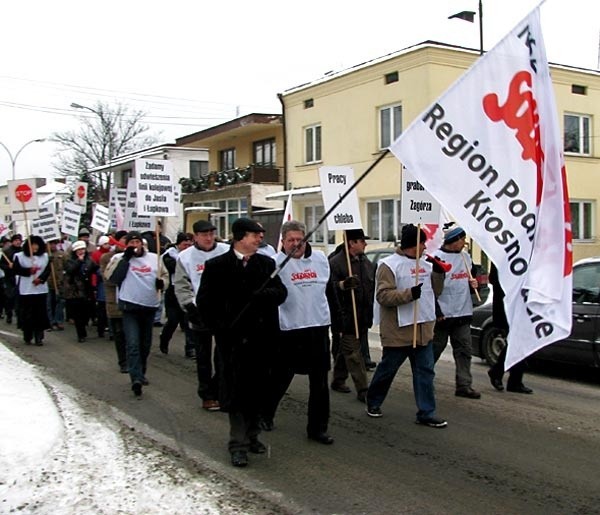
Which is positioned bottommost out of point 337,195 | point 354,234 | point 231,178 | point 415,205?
point 354,234

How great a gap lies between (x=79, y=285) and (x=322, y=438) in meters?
7.88

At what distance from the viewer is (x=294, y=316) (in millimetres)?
6215

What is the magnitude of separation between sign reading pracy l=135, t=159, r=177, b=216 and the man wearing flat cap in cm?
292

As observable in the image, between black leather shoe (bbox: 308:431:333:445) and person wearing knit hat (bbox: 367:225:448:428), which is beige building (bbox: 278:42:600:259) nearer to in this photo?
person wearing knit hat (bbox: 367:225:448:428)

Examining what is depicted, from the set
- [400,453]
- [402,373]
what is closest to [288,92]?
[402,373]

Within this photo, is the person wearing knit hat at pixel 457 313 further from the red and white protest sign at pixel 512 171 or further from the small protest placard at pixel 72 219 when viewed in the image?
the small protest placard at pixel 72 219

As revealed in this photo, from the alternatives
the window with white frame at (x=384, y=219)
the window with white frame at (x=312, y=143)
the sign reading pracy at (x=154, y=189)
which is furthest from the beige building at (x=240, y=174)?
the sign reading pracy at (x=154, y=189)

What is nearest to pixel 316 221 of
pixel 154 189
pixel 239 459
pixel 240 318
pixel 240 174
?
pixel 240 174

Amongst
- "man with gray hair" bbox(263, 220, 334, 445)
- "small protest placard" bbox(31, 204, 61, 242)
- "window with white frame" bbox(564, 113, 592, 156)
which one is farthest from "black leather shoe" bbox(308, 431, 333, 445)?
"window with white frame" bbox(564, 113, 592, 156)

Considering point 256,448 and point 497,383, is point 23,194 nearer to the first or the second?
point 497,383

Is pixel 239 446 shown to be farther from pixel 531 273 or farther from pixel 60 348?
pixel 60 348

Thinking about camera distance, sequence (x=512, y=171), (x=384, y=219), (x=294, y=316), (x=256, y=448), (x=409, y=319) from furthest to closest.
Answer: (x=384, y=219)
(x=409, y=319)
(x=294, y=316)
(x=256, y=448)
(x=512, y=171)

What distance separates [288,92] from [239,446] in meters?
24.6

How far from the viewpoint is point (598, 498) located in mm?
4957
